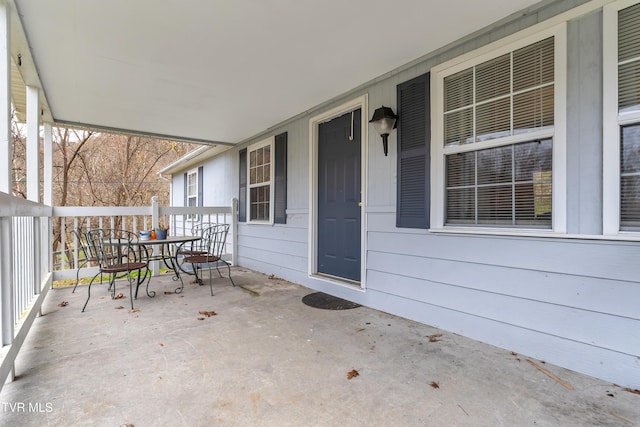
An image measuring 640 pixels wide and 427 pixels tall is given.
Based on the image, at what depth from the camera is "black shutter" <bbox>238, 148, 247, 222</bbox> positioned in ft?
20.6

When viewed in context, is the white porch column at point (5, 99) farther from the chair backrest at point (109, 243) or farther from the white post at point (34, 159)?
the chair backrest at point (109, 243)

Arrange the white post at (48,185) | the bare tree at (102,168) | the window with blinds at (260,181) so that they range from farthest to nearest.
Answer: the bare tree at (102,168)
the window with blinds at (260,181)
the white post at (48,185)

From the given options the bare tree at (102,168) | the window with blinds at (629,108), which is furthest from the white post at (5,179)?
the bare tree at (102,168)

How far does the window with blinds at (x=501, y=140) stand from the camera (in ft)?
7.62

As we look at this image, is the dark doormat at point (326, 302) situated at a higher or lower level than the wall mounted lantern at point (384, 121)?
lower

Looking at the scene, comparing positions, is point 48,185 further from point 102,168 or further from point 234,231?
point 102,168

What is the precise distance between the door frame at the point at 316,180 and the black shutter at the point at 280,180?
0.71m

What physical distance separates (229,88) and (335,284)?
2.82 meters

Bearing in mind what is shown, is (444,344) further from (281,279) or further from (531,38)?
(281,279)

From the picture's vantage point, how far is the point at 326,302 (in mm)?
3791

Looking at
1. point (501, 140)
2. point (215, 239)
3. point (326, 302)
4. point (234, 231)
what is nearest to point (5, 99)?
point (215, 239)

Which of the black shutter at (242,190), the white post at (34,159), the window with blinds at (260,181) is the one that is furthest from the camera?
the black shutter at (242,190)

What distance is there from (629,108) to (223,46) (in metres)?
3.11

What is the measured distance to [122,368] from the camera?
216 cm
